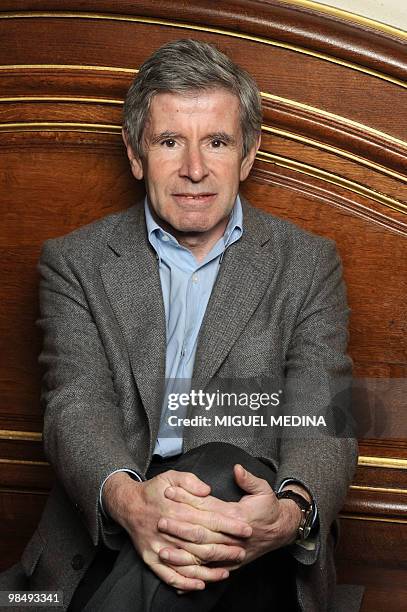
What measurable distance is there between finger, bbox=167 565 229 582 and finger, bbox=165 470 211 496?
0.10 m

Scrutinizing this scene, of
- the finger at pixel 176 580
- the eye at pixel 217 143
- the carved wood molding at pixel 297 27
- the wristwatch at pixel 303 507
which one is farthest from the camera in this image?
the carved wood molding at pixel 297 27

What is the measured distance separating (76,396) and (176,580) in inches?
15.3

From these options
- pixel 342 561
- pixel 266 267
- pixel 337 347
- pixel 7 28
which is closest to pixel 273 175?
pixel 266 267

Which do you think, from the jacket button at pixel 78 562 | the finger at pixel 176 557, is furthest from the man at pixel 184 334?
the finger at pixel 176 557

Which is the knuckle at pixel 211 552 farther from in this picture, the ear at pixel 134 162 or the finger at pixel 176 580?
the ear at pixel 134 162

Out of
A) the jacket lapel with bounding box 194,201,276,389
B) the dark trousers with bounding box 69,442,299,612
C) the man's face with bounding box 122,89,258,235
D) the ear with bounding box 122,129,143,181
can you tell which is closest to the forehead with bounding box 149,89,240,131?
the man's face with bounding box 122,89,258,235

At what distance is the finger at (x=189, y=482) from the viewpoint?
57.6 inches

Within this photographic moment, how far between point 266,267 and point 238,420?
27cm

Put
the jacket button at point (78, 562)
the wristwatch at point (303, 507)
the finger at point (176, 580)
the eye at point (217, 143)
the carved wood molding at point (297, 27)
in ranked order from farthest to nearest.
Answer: the carved wood molding at point (297, 27) → the eye at point (217, 143) → the jacket button at point (78, 562) → the wristwatch at point (303, 507) → the finger at point (176, 580)

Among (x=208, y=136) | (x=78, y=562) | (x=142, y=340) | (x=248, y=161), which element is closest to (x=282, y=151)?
(x=248, y=161)

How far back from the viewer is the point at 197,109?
177cm

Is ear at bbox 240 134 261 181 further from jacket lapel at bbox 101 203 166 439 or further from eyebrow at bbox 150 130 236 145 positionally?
jacket lapel at bbox 101 203 166 439

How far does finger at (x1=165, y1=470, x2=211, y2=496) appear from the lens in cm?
146

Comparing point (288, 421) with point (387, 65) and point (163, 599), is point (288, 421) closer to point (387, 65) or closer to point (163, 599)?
point (163, 599)
